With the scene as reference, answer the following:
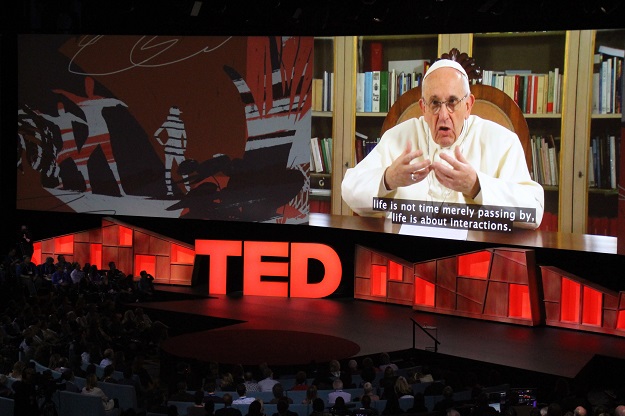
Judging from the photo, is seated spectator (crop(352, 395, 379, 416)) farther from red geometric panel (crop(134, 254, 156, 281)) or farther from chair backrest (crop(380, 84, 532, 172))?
red geometric panel (crop(134, 254, 156, 281))

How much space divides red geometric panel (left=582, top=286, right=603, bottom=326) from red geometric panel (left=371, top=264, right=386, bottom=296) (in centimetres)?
330

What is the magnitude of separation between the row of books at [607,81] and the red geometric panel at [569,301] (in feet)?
7.97

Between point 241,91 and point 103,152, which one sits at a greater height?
point 241,91

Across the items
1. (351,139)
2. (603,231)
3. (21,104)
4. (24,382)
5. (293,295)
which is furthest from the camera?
(21,104)

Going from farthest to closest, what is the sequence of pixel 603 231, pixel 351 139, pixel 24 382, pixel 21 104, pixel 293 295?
pixel 21 104, pixel 293 295, pixel 351 139, pixel 603 231, pixel 24 382

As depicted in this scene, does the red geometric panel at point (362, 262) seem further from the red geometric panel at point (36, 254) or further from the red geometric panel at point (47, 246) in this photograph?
the red geometric panel at point (36, 254)

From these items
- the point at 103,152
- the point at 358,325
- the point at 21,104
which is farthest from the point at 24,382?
the point at 21,104

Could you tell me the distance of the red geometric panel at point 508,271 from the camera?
509 inches

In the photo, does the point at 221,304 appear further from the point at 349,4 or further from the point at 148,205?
the point at 349,4

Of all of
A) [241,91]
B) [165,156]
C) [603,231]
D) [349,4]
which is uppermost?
[349,4]

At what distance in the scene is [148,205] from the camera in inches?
615

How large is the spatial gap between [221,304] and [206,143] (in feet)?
8.89

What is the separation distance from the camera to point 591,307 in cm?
1259

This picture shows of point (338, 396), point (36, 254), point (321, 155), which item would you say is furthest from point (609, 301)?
point (36, 254)
